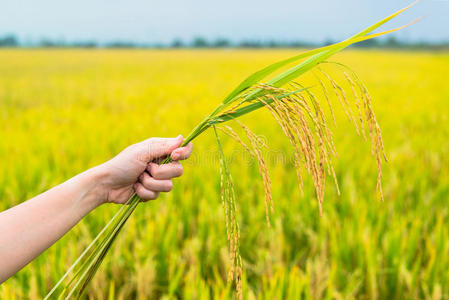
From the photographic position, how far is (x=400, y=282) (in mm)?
1462

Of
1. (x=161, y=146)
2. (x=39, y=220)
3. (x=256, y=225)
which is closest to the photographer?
(x=39, y=220)

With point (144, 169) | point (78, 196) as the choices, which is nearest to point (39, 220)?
point (78, 196)

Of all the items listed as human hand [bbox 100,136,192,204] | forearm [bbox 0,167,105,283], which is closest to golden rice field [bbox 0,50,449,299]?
human hand [bbox 100,136,192,204]

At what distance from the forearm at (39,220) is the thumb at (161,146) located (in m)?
0.14

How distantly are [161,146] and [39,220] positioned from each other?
0.31 meters

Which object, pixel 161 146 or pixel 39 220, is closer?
pixel 39 220

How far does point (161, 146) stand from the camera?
0.88 m

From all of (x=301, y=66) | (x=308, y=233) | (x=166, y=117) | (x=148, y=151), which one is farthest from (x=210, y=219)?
(x=166, y=117)

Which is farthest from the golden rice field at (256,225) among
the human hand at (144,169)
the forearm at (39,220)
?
the forearm at (39,220)

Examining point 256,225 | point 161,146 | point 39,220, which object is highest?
point 161,146

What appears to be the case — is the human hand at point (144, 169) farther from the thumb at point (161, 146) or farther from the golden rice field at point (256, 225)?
the golden rice field at point (256, 225)

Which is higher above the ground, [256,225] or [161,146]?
[161,146]

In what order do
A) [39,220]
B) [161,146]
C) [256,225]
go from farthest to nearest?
[256,225]
[161,146]
[39,220]

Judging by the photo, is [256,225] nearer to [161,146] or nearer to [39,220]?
[161,146]
